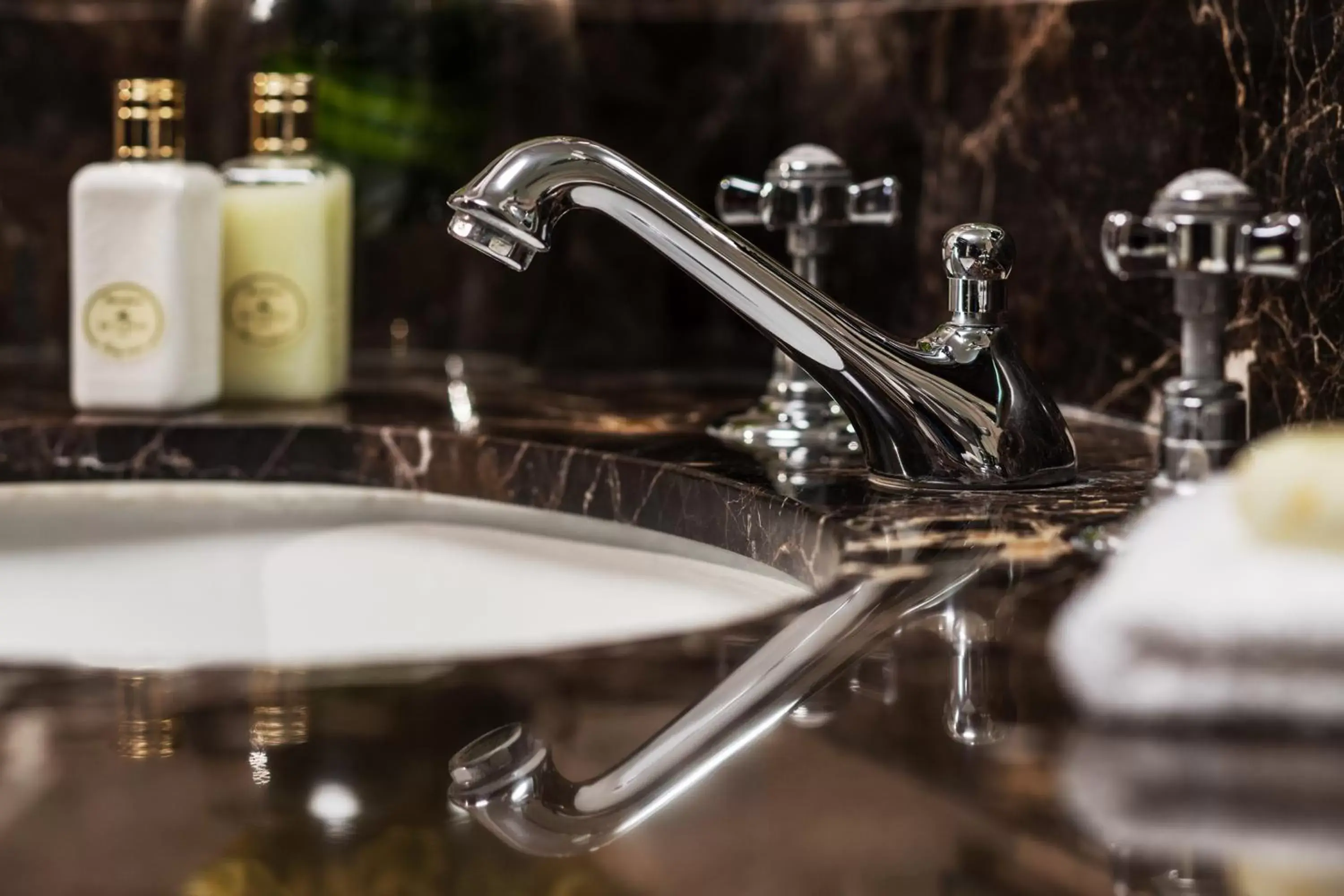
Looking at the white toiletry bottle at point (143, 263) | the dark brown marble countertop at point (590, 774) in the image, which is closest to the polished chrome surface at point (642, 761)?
the dark brown marble countertop at point (590, 774)

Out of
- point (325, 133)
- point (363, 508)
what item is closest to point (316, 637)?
point (363, 508)

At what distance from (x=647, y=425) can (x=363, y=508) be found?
0.19 m

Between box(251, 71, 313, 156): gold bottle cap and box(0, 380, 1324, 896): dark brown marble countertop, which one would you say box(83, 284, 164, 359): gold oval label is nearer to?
box(251, 71, 313, 156): gold bottle cap

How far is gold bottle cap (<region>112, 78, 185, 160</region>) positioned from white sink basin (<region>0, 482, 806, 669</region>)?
220 millimetres

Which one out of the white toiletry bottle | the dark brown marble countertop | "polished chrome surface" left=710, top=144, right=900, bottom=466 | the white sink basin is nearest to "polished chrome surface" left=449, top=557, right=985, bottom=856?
the dark brown marble countertop

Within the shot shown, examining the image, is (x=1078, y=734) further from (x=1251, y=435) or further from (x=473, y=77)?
(x=473, y=77)

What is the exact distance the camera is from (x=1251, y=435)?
A: 0.89 meters

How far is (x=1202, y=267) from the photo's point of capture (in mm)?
717

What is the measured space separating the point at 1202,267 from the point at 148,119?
2.25ft

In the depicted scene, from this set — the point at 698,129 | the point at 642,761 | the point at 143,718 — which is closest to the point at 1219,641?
the point at 642,761

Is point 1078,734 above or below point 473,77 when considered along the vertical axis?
below

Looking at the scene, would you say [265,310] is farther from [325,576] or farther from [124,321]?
[325,576]

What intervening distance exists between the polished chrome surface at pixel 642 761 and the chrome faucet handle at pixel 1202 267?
0.23m

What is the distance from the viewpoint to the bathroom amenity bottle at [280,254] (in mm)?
1141
